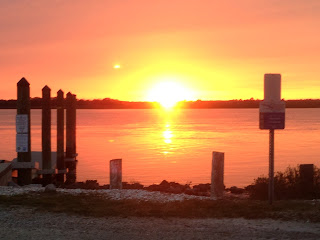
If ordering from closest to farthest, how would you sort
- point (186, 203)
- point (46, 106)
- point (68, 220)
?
point (68, 220) < point (186, 203) < point (46, 106)

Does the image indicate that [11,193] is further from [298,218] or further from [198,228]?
[298,218]

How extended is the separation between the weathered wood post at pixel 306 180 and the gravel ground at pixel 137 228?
20.7ft

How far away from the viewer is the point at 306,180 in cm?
1596

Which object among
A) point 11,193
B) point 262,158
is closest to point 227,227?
point 11,193

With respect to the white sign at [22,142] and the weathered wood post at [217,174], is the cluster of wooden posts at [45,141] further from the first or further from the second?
the weathered wood post at [217,174]

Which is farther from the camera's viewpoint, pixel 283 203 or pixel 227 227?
pixel 283 203

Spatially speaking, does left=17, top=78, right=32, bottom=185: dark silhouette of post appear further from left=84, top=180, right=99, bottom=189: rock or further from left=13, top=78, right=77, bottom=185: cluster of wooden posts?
left=84, top=180, right=99, bottom=189: rock

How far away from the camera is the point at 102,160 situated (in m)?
40.5

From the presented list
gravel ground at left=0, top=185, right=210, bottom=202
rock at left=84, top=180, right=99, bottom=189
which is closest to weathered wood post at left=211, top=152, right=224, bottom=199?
gravel ground at left=0, top=185, right=210, bottom=202

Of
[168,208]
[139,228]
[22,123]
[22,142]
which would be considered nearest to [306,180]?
[168,208]

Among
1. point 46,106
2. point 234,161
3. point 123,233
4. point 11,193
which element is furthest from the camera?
point 234,161

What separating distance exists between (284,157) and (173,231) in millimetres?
33638

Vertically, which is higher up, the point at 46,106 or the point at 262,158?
the point at 46,106

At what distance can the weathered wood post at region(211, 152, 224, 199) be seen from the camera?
12.9m
